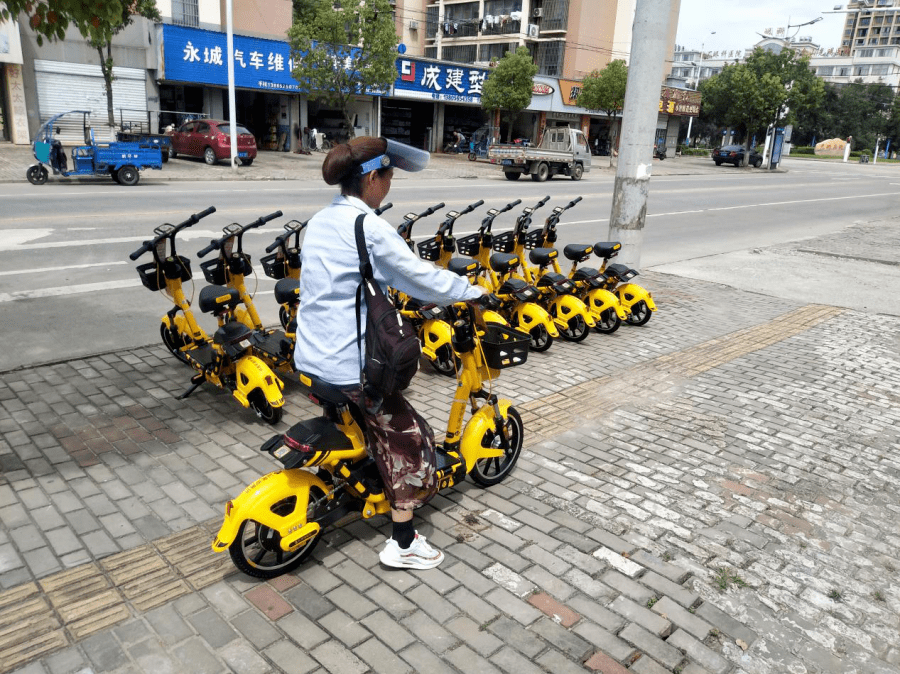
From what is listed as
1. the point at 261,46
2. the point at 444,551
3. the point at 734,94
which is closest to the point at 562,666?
the point at 444,551

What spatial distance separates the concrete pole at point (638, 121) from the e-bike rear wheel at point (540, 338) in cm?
282

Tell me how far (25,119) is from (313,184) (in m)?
12.4

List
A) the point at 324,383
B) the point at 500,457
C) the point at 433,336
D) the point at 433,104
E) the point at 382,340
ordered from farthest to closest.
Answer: the point at 433,104, the point at 433,336, the point at 500,457, the point at 324,383, the point at 382,340

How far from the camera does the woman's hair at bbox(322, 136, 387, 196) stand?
3.07m

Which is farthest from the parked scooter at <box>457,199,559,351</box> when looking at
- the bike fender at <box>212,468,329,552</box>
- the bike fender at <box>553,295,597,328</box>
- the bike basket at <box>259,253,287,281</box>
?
the bike fender at <box>212,468,329,552</box>

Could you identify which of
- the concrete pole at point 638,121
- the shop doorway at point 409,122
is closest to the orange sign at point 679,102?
the shop doorway at point 409,122

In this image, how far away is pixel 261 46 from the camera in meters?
29.5

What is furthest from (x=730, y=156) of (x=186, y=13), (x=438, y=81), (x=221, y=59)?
(x=186, y=13)

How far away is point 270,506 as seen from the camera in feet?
10.7

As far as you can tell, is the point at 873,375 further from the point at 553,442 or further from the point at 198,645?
the point at 198,645

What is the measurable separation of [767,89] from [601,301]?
1660 inches

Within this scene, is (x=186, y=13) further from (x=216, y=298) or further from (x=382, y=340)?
(x=382, y=340)

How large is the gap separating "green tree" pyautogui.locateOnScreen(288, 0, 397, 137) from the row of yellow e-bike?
21344 mm

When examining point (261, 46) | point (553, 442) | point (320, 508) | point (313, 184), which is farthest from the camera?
point (261, 46)
